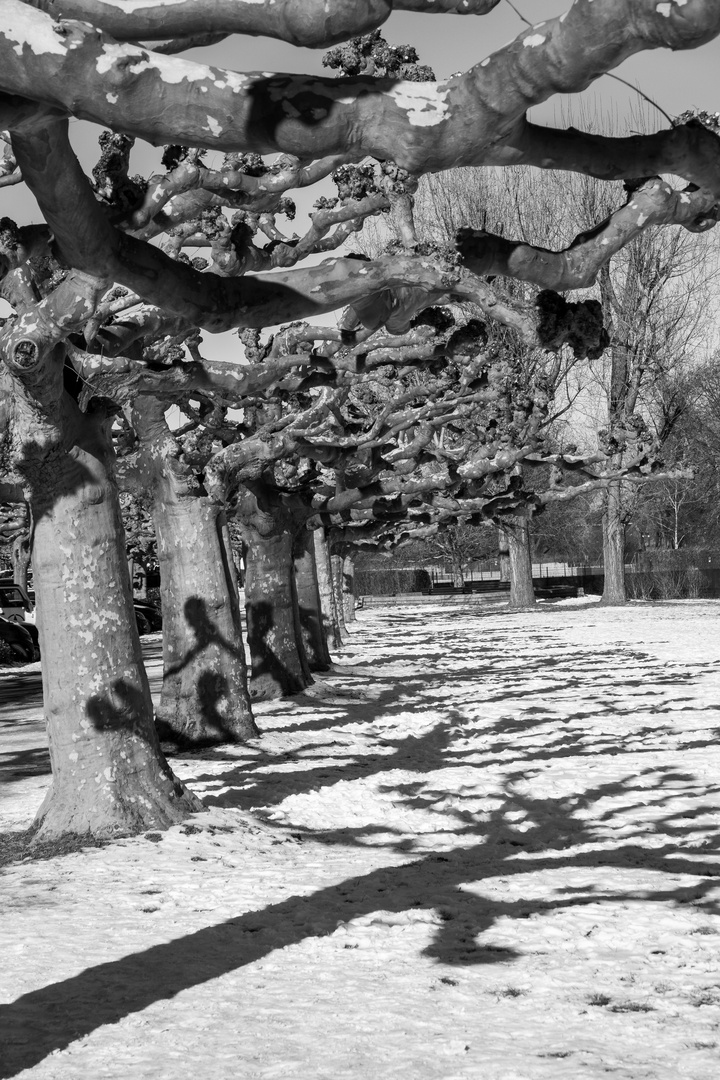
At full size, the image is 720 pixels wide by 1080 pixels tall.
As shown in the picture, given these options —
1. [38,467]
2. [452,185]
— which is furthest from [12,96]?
[452,185]

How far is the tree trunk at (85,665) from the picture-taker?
736 centimetres

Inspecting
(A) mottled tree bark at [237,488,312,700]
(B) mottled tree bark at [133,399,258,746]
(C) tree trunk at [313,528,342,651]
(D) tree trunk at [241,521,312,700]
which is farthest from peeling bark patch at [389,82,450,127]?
(C) tree trunk at [313,528,342,651]

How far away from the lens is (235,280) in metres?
5.17

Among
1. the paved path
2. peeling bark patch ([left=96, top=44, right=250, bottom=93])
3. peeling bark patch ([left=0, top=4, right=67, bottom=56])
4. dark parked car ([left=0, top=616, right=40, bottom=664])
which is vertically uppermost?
peeling bark patch ([left=0, top=4, right=67, bottom=56])

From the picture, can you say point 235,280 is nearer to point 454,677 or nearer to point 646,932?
point 646,932

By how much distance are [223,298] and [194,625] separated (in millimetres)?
6959

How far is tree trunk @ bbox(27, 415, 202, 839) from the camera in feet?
24.1

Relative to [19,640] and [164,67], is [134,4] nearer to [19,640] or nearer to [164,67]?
[164,67]

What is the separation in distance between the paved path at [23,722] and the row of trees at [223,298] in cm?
152

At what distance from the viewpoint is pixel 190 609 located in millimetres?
11594

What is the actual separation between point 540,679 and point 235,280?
43.4 feet

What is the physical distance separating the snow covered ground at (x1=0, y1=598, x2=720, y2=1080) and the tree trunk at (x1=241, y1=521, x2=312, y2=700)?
3.33 m

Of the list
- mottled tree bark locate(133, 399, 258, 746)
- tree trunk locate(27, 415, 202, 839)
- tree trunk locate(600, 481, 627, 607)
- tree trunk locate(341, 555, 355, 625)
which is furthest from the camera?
tree trunk locate(600, 481, 627, 607)

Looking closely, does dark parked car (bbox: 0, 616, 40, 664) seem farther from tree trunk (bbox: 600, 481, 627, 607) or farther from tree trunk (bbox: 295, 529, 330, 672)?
tree trunk (bbox: 600, 481, 627, 607)
